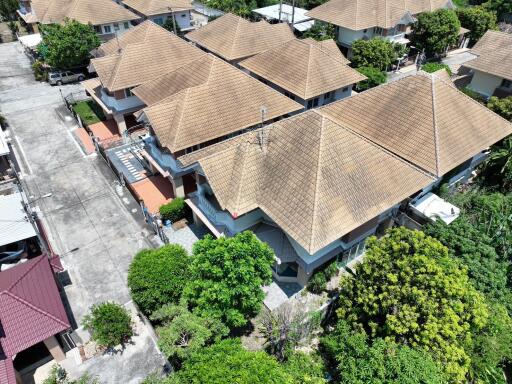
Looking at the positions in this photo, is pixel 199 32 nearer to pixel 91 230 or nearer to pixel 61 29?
pixel 61 29

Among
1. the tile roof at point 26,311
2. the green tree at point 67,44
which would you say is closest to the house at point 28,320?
the tile roof at point 26,311

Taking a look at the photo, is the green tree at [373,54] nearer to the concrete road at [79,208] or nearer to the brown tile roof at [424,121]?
the brown tile roof at [424,121]

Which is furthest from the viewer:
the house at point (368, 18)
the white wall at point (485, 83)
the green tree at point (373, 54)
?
the house at point (368, 18)

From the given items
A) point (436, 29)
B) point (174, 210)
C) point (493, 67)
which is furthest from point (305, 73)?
point (436, 29)

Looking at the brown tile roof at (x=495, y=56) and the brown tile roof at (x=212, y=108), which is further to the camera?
the brown tile roof at (x=495, y=56)

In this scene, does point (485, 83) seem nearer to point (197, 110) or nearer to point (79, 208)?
point (197, 110)

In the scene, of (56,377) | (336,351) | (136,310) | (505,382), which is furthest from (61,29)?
(505,382)
